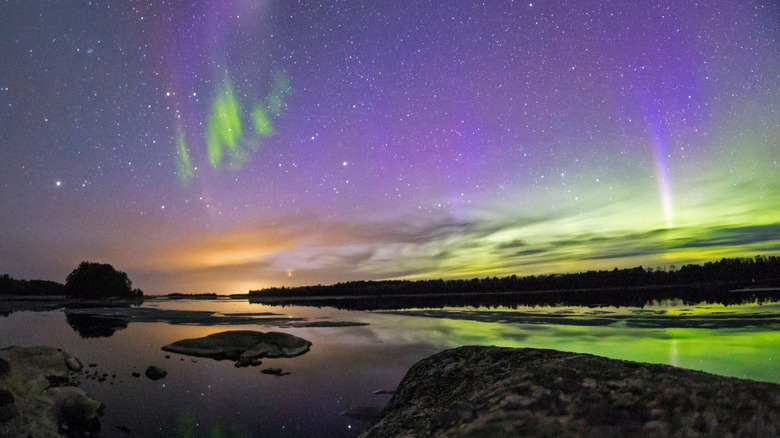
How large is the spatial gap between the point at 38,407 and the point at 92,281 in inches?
3975

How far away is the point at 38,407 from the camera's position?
24.1 feet

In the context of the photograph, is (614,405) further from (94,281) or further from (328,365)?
(94,281)

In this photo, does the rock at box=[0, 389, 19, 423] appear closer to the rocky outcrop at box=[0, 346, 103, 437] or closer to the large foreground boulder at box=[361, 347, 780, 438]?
the rocky outcrop at box=[0, 346, 103, 437]

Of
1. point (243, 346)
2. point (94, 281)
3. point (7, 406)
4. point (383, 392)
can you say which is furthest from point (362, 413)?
point (94, 281)

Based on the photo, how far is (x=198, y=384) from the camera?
11.0m

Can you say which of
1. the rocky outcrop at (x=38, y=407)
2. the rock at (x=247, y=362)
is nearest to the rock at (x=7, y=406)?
the rocky outcrop at (x=38, y=407)

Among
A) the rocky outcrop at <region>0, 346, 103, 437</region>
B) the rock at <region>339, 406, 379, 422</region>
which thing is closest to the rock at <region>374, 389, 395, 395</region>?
the rock at <region>339, 406, 379, 422</region>

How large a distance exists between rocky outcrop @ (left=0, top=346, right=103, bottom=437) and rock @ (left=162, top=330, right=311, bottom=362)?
622cm

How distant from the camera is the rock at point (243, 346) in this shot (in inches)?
588

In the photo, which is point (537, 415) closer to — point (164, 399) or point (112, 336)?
point (164, 399)

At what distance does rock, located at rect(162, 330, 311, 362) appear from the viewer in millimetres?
14938

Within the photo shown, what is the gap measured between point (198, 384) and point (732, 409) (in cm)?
1234

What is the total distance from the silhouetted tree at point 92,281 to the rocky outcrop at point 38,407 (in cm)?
9784

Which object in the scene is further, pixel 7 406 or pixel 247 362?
pixel 247 362
